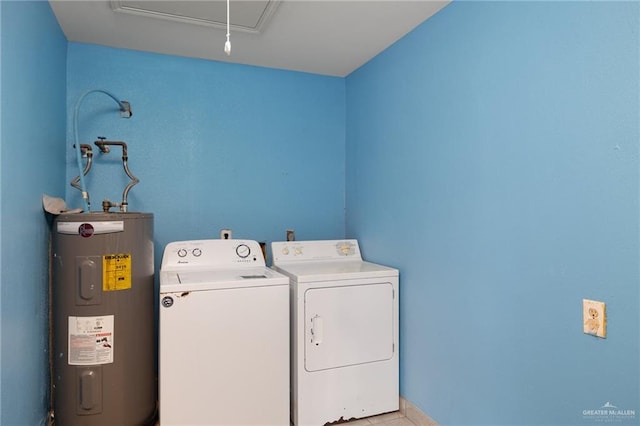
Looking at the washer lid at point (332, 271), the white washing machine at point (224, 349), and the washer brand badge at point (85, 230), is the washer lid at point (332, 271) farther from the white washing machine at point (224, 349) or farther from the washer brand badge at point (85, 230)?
Result: the washer brand badge at point (85, 230)

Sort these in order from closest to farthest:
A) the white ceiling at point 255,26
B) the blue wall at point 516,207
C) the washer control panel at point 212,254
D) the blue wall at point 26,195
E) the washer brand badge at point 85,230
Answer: the blue wall at point 516,207, the blue wall at point 26,195, the washer brand badge at point 85,230, the white ceiling at point 255,26, the washer control panel at point 212,254

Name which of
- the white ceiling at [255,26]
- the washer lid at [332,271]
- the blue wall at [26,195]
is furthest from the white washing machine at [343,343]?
the white ceiling at [255,26]

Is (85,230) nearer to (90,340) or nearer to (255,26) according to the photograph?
(90,340)

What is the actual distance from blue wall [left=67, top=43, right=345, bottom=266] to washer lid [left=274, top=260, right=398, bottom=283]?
1.54 feet

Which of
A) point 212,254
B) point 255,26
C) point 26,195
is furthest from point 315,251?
point 26,195

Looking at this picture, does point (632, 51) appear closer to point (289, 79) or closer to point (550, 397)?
point (550, 397)

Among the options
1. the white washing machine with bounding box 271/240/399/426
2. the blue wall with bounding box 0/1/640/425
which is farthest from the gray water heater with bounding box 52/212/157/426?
the white washing machine with bounding box 271/240/399/426

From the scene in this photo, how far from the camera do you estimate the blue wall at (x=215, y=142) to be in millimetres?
2453

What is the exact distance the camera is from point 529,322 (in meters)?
1.46

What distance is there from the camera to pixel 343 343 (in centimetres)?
213

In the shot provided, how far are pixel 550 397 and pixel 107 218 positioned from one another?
6.83 ft

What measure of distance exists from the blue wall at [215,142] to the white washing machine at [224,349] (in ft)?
2.37

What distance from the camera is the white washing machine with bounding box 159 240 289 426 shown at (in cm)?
182

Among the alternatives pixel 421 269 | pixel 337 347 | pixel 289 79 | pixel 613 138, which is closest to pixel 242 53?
pixel 289 79
